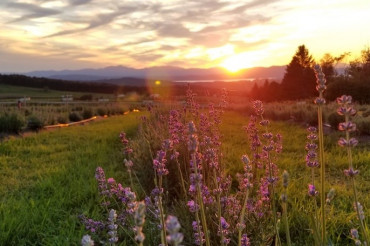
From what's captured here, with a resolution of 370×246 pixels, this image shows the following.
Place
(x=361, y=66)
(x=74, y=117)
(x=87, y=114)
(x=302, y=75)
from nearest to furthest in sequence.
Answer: (x=74, y=117)
(x=87, y=114)
(x=361, y=66)
(x=302, y=75)

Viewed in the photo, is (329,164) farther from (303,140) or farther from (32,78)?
(32,78)

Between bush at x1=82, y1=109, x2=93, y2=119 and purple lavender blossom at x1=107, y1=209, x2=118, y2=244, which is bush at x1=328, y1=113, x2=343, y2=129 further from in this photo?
bush at x1=82, y1=109, x2=93, y2=119

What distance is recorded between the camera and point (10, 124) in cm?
1170

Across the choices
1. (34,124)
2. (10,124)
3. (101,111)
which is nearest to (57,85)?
(101,111)

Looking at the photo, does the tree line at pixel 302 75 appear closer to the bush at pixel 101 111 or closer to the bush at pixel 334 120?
the bush at pixel 101 111

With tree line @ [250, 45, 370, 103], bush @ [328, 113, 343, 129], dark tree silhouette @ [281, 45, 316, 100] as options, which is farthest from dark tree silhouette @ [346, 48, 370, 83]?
bush @ [328, 113, 343, 129]

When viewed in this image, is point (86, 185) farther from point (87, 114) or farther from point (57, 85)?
point (57, 85)

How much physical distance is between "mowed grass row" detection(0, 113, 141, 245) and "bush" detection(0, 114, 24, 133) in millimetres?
2100

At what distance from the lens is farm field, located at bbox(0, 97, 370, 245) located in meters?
3.55

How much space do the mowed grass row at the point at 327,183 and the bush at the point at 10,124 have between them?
744 cm

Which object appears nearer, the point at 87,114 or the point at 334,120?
the point at 334,120

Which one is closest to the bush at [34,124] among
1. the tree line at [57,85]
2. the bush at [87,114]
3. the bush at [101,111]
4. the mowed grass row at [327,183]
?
the bush at [87,114]

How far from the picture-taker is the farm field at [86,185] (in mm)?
3551

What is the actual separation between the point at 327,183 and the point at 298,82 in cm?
4008
